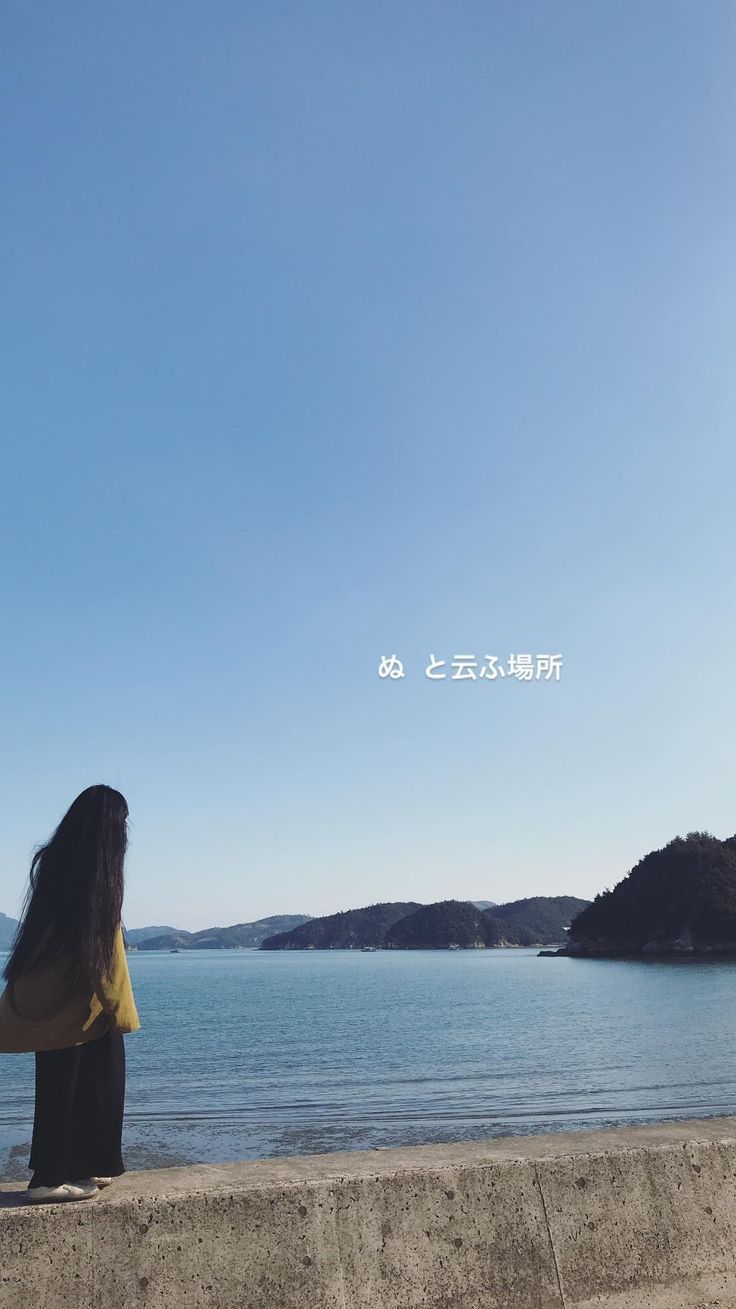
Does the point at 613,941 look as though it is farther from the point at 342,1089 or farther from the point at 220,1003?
the point at 342,1089

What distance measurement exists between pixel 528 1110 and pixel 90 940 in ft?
74.8

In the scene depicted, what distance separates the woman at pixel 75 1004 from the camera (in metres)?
3.69

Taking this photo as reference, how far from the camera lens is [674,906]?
150250 mm

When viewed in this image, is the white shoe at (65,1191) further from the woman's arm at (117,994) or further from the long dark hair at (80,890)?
the long dark hair at (80,890)

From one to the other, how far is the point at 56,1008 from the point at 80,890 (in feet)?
1.60

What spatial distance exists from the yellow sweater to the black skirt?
0.07 m

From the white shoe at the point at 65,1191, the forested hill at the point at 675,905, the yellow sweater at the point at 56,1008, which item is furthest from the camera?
the forested hill at the point at 675,905

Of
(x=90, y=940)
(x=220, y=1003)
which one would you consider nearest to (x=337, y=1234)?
(x=90, y=940)

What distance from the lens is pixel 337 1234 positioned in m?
3.30

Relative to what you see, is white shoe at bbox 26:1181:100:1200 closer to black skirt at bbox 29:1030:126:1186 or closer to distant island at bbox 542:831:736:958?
black skirt at bbox 29:1030:126:1186

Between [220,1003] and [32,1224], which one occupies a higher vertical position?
[32,1224]

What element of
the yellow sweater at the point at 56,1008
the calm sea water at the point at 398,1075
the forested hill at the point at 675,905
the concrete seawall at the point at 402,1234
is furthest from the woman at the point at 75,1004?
the forested hill at the point at 675,905

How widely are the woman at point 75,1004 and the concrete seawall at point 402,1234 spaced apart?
0.22 metres

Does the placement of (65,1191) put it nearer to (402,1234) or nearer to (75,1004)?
(75,1004)
